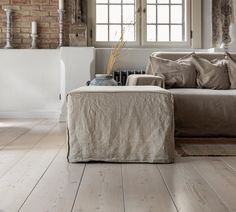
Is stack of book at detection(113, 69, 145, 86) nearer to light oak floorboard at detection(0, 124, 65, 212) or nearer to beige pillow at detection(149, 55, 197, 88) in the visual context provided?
beige pillow at detection(149, 55, 197, 88)

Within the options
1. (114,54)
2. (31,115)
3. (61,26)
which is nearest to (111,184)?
(114,54)

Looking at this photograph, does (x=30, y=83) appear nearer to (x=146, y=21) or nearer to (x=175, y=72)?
(x=146, y=21)

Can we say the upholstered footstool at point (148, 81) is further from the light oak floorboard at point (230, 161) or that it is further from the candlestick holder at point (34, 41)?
the candlestick holder at point (34, 41)

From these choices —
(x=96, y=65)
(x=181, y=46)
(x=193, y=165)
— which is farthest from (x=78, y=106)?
(x=181, y=46)

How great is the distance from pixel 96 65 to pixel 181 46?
47.1 inches

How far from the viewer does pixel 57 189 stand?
2.12m

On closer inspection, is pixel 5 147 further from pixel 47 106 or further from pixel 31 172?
pixel 47 106

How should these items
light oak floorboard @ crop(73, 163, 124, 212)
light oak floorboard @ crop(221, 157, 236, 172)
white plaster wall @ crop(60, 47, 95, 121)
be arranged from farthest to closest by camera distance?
white plaster wall @ crop(60, 47, 95, 121)
light oak floorboard @ crop(221, 157, 236, 172)
light oak floorboard @ crop(73, 163, 124, 212)

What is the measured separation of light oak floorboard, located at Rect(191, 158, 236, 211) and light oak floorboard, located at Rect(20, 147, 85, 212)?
0.71 m

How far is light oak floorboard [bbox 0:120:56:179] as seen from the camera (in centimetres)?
278

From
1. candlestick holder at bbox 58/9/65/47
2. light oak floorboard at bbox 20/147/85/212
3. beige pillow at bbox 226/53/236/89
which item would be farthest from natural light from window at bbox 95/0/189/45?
light oak floorboard at bbox 20/147/85/212

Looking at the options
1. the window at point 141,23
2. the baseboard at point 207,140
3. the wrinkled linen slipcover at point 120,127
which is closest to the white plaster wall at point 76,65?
the window at point 141,23

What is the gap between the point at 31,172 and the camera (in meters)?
2.52

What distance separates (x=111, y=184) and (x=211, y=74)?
7.73 ft
